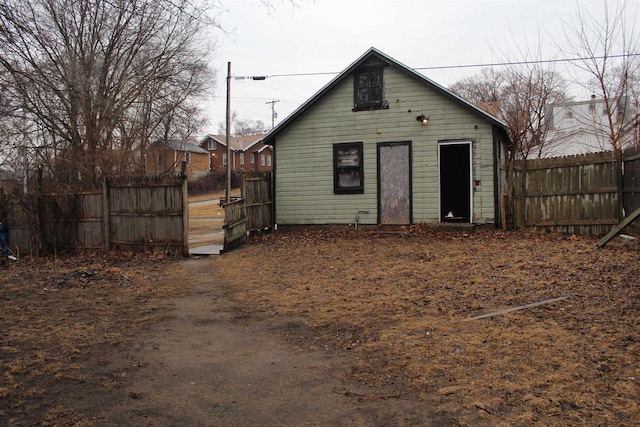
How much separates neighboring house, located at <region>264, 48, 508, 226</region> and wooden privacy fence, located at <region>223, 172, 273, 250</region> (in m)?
0.41

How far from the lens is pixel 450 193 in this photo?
1733 centimetres

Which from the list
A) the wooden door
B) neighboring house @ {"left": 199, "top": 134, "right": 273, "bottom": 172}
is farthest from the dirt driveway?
neighboring house @ {"left": 199, "top": 134, "right": 273, "bottom": 172}

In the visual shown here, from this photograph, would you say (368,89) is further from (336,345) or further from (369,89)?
(336,345)

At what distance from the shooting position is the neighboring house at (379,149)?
44.7ft

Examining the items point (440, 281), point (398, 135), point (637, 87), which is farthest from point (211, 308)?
point (637, 87)

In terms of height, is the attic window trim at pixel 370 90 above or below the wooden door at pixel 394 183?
above

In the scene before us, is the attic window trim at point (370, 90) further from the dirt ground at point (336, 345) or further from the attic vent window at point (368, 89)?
the dirt ground at point (336, 345)

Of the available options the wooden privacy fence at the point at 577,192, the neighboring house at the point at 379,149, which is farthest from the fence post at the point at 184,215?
the wooden privacy fence at the point at 577,192

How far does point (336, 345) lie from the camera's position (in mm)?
4926

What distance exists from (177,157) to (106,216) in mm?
18851

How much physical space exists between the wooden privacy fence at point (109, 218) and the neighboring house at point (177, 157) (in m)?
11.6

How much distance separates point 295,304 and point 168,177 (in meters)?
6.40

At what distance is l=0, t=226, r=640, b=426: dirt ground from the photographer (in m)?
3.38

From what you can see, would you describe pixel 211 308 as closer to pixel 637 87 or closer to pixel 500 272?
pixel 500 272
